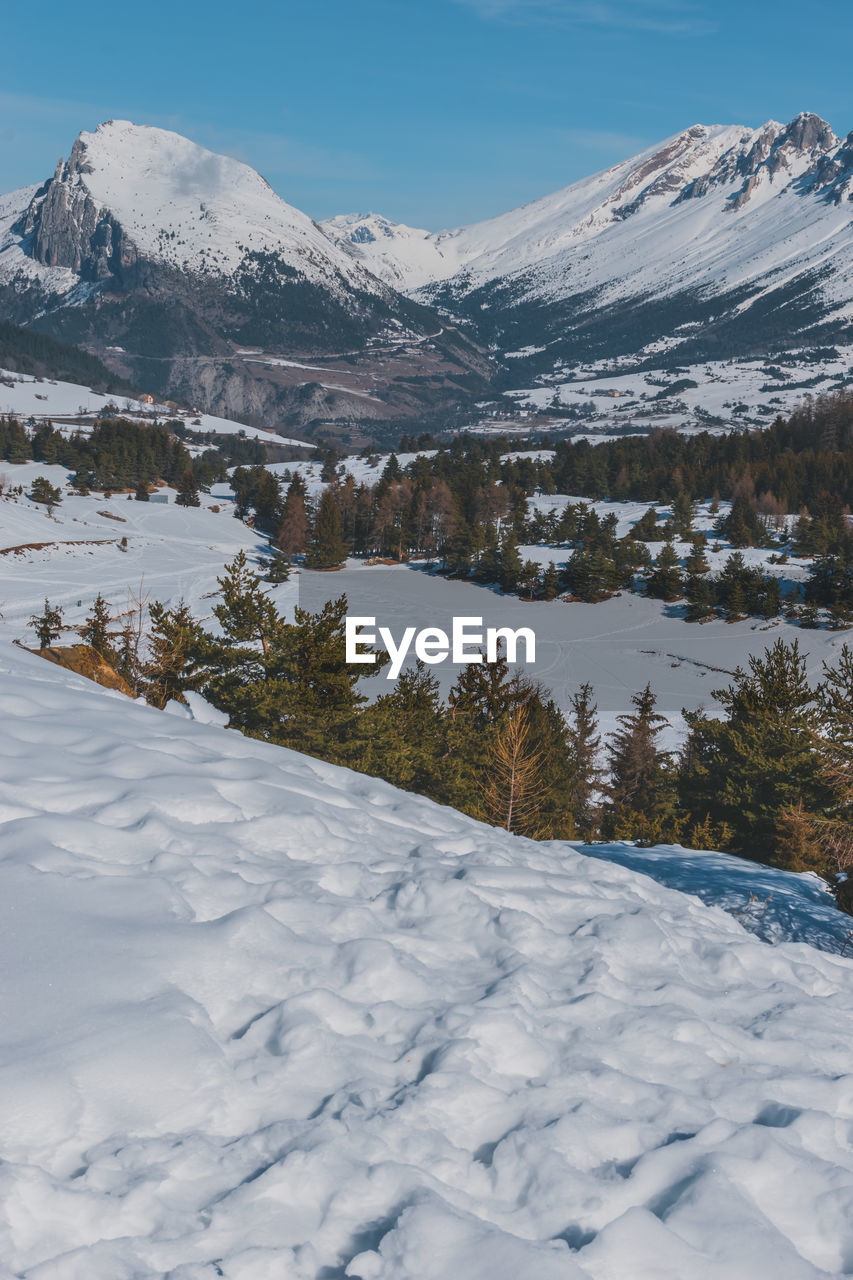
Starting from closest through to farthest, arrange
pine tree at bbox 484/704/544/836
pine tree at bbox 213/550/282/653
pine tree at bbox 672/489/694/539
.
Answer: pine tree at bbox 484/704/544/836
pine tree at bbox 213/550/282/653
pine tree at bbox 672/489/694/539

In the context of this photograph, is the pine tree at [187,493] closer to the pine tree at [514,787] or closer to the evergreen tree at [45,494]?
the evergreen tree at [45,494]

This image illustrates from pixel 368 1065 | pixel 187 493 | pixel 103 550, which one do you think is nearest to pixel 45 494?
pixel 103 550

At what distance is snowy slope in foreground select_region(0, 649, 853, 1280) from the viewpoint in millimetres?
3422

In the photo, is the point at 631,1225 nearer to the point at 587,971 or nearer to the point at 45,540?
the point at 587,971

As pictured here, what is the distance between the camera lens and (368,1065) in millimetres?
4508

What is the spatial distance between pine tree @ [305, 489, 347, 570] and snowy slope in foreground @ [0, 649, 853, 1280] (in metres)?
109

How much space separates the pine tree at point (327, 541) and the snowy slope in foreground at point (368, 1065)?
357 feet

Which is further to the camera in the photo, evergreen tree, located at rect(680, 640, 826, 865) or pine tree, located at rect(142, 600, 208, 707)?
pine tree, located at rect(142, 600, 208, 707)

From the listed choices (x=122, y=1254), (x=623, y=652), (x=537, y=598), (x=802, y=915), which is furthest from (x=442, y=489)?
(x=122, y=1254)

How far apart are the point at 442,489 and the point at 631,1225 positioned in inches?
4911

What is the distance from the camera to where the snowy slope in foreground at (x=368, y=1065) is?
3.42 meters

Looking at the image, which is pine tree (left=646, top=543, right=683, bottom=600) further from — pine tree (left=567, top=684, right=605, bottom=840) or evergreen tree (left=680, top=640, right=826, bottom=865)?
evergreen tree (left=680, top=640, right=826, bottom=865)

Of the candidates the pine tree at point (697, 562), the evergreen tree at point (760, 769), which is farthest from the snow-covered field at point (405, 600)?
the evergreen tree at point (760, 769)

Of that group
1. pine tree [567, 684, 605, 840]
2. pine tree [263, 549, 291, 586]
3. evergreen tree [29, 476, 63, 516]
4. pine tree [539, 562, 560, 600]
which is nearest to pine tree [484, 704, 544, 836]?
pine tree [567, 684, 605, 840]
